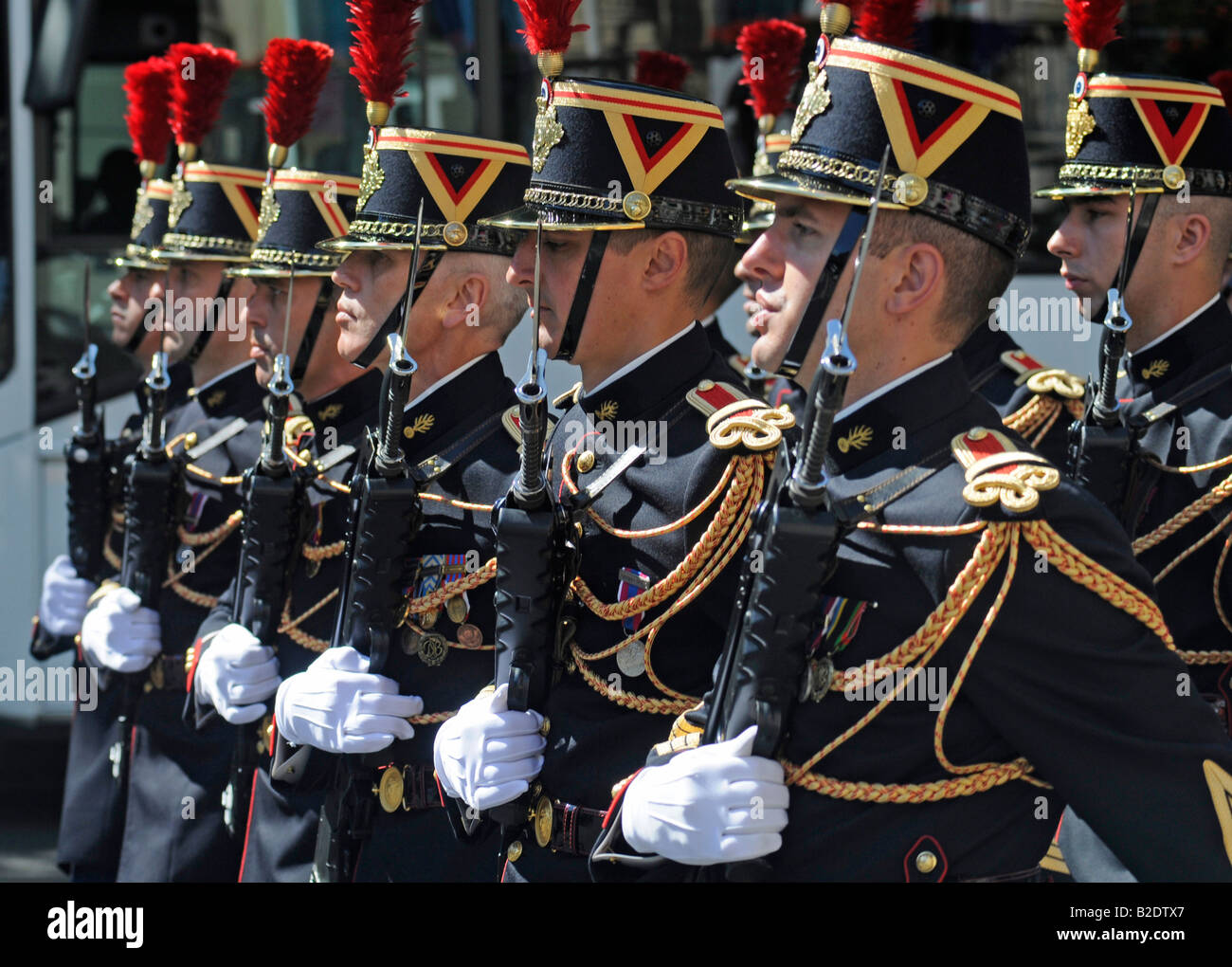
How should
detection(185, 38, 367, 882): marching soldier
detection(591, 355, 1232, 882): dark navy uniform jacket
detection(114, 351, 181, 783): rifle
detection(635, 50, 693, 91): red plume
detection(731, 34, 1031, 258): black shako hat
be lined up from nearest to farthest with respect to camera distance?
detection(591, 355, 1232, 882): dark navy uniform jacket → detection(731, 34, 1031, 258): black shako hat → detection(185, 38, 367, 882): marching soldier → detection(114, 351, 181, 783): rifle → detection(635, 50, 693, 91): red plume

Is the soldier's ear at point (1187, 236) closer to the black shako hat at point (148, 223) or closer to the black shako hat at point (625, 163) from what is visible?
the black shako hat at point (625, 163)

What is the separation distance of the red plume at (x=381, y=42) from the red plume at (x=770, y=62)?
4.75ft

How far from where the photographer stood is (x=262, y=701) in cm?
370

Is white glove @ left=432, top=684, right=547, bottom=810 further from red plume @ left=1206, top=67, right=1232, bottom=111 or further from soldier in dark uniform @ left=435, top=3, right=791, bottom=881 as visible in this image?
red plume @ left=1206, top=67, right=1232, bottom=111

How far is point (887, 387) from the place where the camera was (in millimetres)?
2117

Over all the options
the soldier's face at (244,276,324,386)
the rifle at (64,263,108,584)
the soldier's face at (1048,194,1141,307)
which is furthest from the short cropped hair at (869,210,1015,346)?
the rifle at (64,263,108,584)

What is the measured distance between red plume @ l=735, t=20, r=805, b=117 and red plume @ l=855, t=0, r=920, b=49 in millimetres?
2115

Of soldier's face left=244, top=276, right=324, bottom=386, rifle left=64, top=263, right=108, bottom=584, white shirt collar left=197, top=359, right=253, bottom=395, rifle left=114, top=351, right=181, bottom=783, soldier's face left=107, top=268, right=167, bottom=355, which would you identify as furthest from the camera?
soldier's face left=107, top=268, right=167, bottom=355

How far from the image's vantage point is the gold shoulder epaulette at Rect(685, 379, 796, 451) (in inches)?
92.9

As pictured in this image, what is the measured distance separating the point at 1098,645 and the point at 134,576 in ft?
11.0

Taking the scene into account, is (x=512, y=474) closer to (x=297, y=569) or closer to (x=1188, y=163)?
(x=297, y=569)
